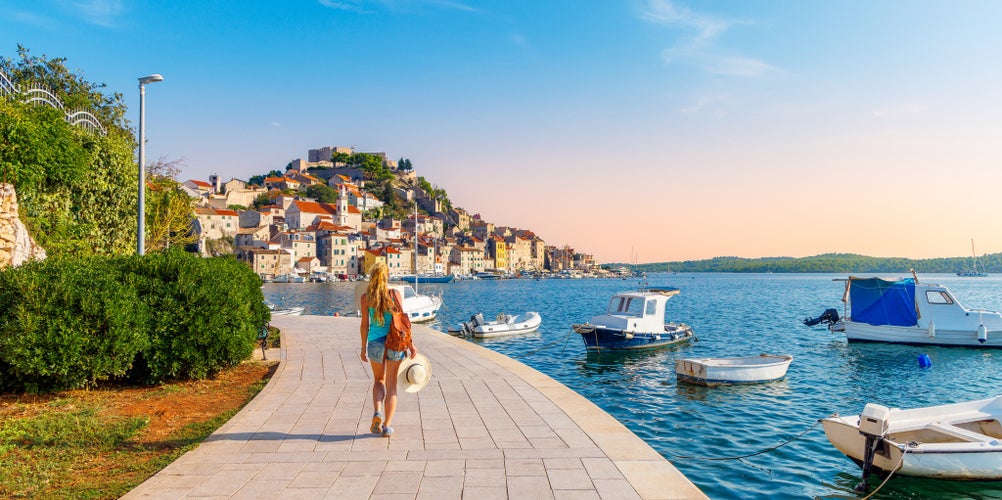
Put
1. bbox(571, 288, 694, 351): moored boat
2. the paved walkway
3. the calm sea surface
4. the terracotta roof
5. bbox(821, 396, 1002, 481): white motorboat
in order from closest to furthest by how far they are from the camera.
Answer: the paved walkway
bbox(821, 396, 1002, 481): white motorboat
the calm sea surface
bbox(571, 288, 694, 351): moored boat
the terracotta roof

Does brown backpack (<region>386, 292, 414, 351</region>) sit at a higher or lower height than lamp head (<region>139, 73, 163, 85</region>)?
lower

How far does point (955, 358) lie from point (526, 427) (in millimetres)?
26104

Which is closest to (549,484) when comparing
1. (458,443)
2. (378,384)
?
(458,443)

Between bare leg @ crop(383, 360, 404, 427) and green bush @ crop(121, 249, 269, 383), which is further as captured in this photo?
green bush @ crop(121, 249, 269, 383)

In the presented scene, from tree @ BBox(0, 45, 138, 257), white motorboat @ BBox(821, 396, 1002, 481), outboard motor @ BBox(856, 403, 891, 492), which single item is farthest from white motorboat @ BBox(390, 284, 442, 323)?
outboard motor @ BBox(856, 403, 891, 492)

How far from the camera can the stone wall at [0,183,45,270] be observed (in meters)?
12.1

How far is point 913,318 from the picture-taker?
28.0 metres

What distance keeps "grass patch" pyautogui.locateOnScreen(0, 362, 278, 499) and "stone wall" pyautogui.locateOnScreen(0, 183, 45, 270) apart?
4.76m

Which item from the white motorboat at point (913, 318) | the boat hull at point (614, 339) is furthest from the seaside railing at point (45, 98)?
the white motorboat at point (913, 318)

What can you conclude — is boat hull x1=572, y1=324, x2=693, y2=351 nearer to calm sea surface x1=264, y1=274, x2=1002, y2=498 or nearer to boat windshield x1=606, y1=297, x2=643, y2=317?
calm sea surface x1=264, y1=274, x2=1002, y2=498

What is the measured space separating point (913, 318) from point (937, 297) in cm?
178

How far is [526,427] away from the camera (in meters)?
7.26

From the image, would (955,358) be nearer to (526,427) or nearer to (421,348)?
(421,348)

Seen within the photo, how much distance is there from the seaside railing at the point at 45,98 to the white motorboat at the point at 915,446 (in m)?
19.3
